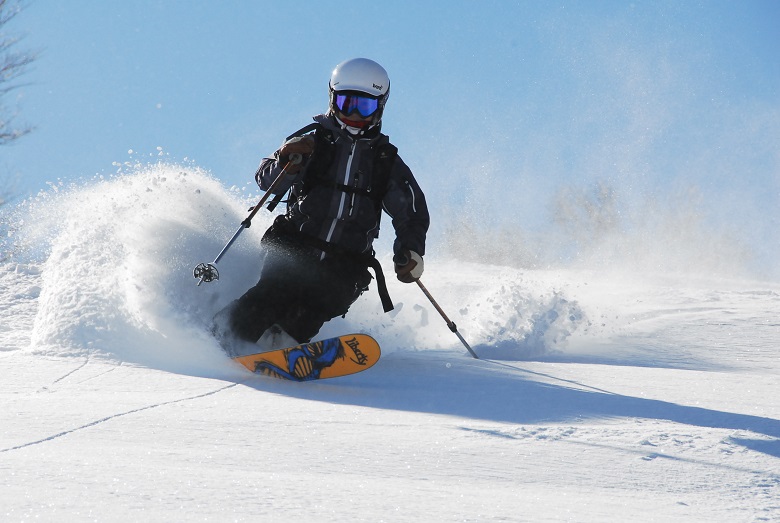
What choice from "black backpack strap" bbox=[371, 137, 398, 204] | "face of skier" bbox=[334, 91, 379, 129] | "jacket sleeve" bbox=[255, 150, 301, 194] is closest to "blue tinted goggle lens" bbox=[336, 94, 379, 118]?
"face of skier" bbox=[334, 91, 379, 129]

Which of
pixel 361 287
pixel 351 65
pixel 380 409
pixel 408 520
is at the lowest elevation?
pixel 408 520

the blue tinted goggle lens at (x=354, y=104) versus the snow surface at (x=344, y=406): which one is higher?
the blue tinted goggle lens at (x=354, y=104)

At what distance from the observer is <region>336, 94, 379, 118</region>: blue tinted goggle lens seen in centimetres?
520

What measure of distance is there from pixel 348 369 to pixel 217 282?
1.62 metres

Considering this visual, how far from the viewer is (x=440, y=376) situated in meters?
4.77

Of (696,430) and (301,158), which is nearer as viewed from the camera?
(696,430)

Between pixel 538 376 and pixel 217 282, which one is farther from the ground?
pixel 217 282

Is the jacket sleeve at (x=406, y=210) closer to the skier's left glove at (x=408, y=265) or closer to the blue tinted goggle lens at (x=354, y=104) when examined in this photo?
the skier's left glove at (x=408, y=265)

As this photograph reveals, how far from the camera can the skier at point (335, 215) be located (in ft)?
16.9

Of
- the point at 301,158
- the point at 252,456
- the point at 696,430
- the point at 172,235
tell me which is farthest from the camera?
the point at 172,235

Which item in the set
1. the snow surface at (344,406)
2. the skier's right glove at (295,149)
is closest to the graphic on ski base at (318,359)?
the snow surface at (344,406)

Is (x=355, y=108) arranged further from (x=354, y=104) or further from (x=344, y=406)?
(x=344, y=406)

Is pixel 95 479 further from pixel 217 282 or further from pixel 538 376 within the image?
pixel 217 282

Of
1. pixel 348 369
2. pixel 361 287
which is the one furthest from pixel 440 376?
pixel 361 287
